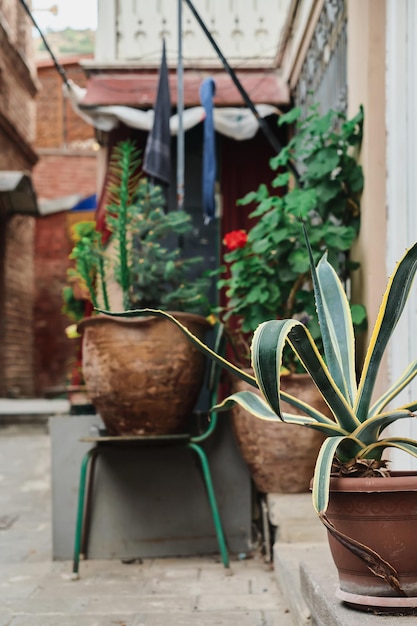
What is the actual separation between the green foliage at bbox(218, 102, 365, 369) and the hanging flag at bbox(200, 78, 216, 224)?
4.77 feet

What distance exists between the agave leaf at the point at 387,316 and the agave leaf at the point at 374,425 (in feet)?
0.17

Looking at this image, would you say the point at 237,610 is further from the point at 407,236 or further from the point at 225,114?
the point at 225,114

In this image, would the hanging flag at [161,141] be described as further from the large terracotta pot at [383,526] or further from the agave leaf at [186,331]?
the large terracotta pot at [383,526]

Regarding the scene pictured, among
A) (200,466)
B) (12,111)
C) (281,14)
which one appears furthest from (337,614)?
(12,111)

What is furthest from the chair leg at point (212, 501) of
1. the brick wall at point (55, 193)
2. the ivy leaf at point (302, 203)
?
the brick wall at point (55, 193)

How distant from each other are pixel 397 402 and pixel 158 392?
1054mm

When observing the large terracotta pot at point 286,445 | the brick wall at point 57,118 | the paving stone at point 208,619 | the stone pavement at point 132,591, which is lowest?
the stone pavement at point 132,591

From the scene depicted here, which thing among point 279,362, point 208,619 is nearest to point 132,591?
point 208,619

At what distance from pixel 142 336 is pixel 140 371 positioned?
15 cm

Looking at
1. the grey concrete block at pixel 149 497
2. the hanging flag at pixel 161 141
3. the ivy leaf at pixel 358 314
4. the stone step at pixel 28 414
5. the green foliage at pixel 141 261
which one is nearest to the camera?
the ivy leaf at pixel 358 314

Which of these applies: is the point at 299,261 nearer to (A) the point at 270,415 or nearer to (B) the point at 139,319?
(B) the point at 139,319

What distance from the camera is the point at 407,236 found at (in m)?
3.09

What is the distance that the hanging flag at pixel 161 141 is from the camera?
495 centimetres

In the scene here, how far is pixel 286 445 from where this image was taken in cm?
351
